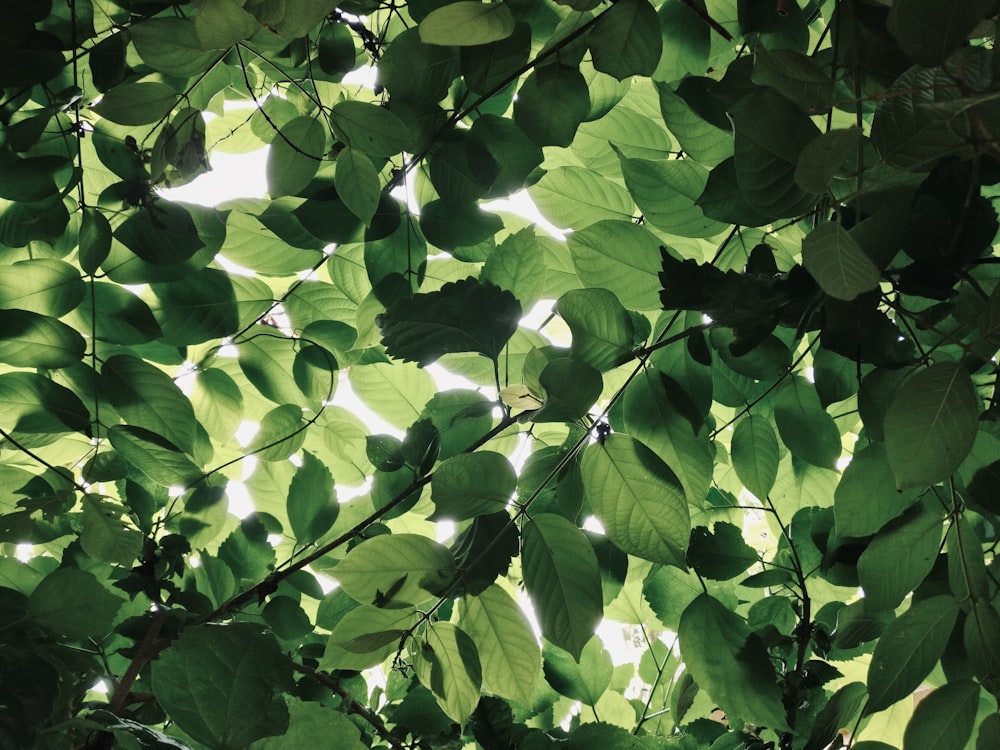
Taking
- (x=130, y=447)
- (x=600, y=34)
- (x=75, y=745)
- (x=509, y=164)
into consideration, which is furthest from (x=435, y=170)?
(x=75, y=745)

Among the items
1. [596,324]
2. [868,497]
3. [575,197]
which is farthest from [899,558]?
[575,197]

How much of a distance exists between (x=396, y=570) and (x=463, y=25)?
313mm

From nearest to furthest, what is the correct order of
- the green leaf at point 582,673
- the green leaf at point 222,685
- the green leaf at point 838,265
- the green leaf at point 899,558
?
1. the green leaf at point 838,265
2. the green leaf at point 222,685
3. the green leaf at point 899,558
4. the green leaf at point 582,673

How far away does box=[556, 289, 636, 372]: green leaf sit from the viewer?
508 mm

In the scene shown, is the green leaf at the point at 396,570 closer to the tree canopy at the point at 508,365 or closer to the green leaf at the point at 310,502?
the tree canopy at the point at 508,365

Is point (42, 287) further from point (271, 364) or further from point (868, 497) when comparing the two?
point (868, 497)

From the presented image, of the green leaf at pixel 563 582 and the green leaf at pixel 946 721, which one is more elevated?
the green leaf at pixel 563 582

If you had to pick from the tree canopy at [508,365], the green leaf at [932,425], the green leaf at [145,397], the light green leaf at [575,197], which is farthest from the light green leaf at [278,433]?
the green leaf at [932,425]

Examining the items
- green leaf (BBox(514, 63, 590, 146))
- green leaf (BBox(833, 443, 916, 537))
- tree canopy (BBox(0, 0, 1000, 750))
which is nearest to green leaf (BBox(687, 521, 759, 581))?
tree canopy (BBox(0, 0, 1000, 750))

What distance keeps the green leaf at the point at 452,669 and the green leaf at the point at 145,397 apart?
296mm

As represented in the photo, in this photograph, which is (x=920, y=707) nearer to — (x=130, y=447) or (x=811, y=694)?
(x=811, y=694)

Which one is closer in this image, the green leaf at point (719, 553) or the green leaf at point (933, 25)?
the green leaf at point (933, 25)

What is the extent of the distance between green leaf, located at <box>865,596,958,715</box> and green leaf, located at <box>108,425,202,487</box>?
521mm

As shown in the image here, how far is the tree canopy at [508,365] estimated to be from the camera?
41 centimetres
